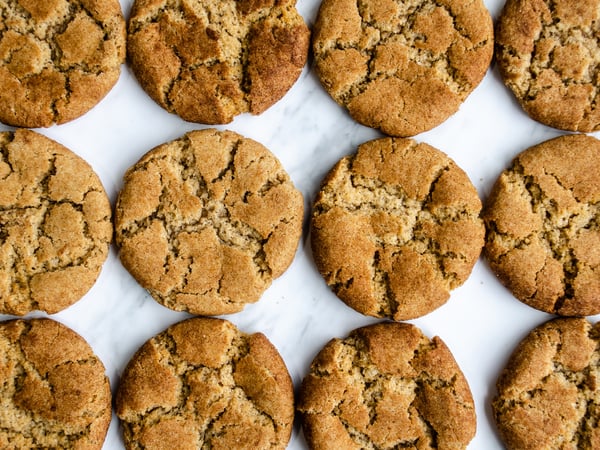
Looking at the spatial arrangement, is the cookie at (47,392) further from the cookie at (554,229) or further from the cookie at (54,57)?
the cookie at (554,229)

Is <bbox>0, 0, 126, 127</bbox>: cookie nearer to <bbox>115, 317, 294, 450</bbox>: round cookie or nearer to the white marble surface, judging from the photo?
the white marble surface

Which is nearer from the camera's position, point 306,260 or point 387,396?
point 387,396

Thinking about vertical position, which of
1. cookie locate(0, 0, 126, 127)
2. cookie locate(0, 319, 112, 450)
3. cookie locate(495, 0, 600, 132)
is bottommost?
cookie locate(0, 319, 112, 450)

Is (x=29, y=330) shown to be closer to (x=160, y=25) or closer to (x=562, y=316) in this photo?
(x=160, y=25)

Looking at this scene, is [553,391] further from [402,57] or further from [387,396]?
[402,57]

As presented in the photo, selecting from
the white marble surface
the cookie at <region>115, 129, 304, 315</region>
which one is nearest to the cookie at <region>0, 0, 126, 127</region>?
the white marble surface

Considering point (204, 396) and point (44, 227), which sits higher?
point (44, 227)

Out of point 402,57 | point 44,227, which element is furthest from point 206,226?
point 402,57

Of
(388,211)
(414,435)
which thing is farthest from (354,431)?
(388,211)
